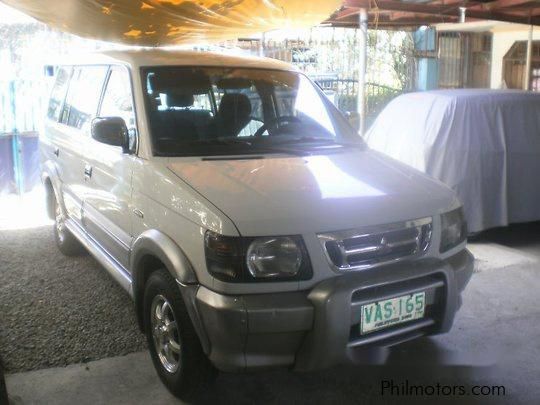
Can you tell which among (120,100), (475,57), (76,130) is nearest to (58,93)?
(76,130)

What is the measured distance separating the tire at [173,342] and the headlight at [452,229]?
55.4 inches

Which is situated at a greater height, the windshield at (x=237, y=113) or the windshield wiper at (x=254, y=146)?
the windshield at (x=237, y=113)

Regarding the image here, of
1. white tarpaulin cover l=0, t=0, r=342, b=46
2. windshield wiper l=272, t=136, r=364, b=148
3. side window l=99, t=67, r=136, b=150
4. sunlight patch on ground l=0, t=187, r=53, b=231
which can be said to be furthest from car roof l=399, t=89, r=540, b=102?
sunlight patch on ground l=0, t=187, r=53, b=231

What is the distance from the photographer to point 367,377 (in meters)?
3.33

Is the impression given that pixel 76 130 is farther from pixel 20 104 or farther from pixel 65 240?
pixel 20 104

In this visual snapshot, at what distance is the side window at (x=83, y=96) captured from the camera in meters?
4.32

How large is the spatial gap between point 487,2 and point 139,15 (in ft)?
19.3

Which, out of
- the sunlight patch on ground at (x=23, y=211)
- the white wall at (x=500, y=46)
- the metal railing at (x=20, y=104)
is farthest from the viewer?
the white wall at (x=500, y=46)

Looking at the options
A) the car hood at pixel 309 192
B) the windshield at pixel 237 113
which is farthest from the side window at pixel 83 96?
the car hood at pixel 309 192

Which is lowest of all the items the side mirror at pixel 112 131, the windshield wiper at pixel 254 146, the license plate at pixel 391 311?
the license plate at pixel 391 311

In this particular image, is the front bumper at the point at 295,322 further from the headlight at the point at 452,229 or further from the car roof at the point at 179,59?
the car roof at the point at 179,59

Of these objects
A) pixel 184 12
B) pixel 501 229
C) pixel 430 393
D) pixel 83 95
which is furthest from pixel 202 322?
pixel 501 229

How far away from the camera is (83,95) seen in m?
4.64

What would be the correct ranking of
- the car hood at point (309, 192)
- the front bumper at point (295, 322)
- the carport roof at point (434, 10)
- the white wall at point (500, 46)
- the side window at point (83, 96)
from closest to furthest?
1. the front bumper at point (295, 322)
2. the car hood at point (309, 192)
3. the side window at point (83, 96)
4. the carport roof at point (434, 10)
5. the white wall at point (500, 46)
